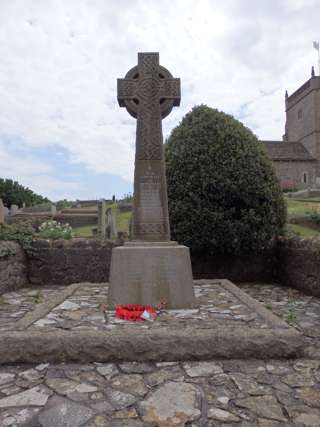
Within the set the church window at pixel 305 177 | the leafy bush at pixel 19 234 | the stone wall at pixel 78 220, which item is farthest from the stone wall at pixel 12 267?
the church window at pixel 305 177

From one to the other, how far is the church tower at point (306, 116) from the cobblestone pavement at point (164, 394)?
125 feet

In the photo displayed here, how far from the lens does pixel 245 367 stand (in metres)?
3.04

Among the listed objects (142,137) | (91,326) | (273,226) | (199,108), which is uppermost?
(199,108)

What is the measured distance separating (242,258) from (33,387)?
19.0 feet

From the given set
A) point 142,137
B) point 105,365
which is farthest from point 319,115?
point 105,365

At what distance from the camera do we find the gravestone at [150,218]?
4.53m

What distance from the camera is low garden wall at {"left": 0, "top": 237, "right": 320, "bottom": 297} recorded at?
282 inches

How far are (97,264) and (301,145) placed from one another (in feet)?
135

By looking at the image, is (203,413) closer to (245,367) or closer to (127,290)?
(245,367)

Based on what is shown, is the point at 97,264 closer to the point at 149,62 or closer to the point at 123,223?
the point at 149,62

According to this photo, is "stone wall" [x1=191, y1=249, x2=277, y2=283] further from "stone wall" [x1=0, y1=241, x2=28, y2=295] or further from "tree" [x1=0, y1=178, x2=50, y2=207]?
"tree" [x1=0, y1=178, x2=50, y2=207]

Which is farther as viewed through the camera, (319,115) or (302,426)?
(319,115)

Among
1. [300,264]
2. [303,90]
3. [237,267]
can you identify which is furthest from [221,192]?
[303,90]

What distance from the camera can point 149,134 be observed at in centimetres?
519
